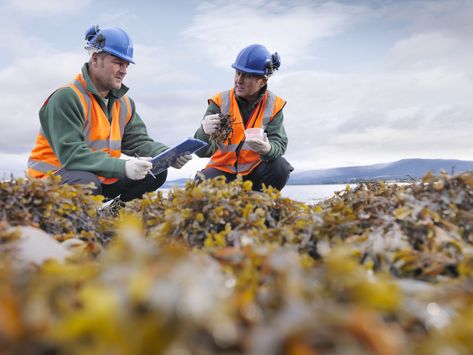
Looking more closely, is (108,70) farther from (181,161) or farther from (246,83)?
(246,83)

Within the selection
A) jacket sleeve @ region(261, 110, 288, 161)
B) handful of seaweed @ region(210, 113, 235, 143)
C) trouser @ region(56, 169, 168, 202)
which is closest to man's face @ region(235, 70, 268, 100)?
handful of seaweed @ region(210, 113, 235, 143)

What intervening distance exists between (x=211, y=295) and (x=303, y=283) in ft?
0.86

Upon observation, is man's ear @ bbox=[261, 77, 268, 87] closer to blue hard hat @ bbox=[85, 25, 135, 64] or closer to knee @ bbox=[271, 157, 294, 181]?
knee @ bbox=[271, 157, 294, 181]

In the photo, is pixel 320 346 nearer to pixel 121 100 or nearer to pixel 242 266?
pixel 242 266

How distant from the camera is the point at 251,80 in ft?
17.7

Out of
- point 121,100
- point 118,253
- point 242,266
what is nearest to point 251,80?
point 121,100

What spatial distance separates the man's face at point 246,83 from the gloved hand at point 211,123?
1.44 feet

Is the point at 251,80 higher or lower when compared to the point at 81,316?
higher

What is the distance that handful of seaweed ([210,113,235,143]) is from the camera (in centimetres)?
539

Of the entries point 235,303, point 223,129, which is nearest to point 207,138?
point 223,129

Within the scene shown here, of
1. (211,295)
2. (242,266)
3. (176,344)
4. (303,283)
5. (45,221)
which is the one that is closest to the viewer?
(176,344)

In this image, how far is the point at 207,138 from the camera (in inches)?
223

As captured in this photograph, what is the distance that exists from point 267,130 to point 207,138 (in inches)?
31.0

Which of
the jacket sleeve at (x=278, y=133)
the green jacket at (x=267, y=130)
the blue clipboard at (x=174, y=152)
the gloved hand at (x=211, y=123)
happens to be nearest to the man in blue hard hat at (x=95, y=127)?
the blue clipboard at (x=174, y=152)
